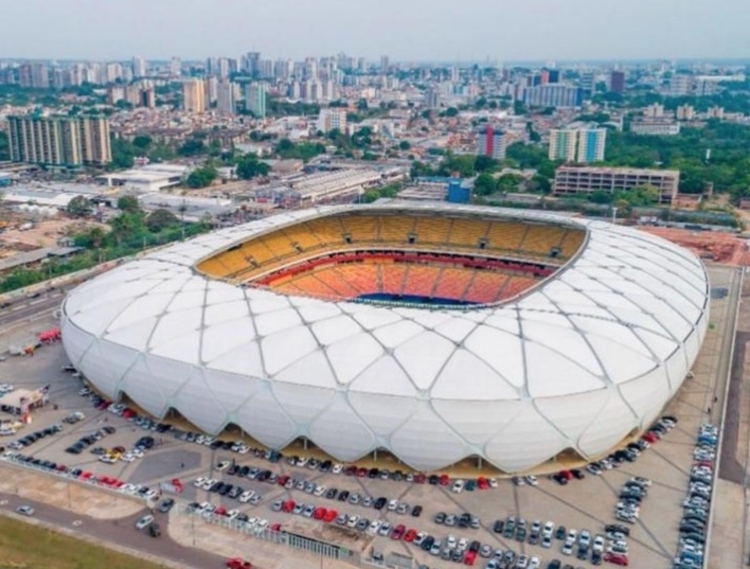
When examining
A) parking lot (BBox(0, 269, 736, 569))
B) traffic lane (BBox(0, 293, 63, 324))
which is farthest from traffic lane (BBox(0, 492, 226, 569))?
traffic lane (BBox(0, 293, 63, 324))

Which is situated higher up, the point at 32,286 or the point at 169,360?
the point at 169,360

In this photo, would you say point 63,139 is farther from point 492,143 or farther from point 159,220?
point 492,143

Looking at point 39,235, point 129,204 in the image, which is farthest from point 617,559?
point 129,204

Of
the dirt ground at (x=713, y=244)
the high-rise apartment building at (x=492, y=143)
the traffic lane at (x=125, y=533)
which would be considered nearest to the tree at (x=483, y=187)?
the dirt ground at (x=713, y=244)

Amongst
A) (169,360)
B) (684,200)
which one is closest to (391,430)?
(169,360)

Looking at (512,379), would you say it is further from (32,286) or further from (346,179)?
(346,179)
